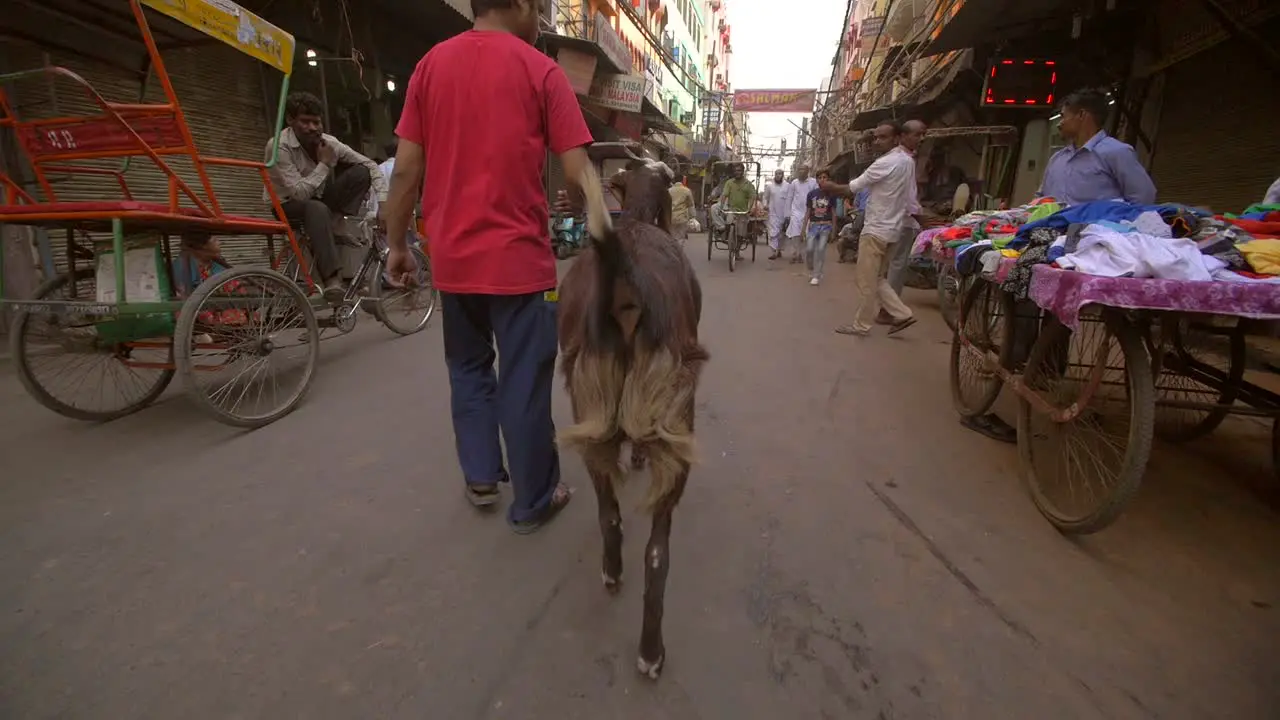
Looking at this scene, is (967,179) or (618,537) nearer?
(618,537)

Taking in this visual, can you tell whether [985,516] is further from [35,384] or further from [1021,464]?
[35,384]

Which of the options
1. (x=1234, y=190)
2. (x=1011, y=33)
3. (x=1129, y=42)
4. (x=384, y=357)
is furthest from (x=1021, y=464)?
(x=1011, y=33)

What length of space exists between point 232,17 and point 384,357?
245 centimetres

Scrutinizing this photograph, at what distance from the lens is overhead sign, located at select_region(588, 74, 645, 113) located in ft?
46.9

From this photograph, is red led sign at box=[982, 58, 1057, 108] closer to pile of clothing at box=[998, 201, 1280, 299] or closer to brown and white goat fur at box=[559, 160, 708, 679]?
pile of clothing at box=[998, 201, 1280, 299]

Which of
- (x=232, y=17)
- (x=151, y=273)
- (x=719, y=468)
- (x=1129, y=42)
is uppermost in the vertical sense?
A: (x=1129, y=42)

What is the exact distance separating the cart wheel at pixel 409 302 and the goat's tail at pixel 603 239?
386 cm

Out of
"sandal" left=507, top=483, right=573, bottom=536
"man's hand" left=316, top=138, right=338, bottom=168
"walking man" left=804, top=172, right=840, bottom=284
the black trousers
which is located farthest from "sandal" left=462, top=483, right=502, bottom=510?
"walking man" left=804, top=172, right=840, bottom=284

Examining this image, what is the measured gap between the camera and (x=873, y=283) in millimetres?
5598

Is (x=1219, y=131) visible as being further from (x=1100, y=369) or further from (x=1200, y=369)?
(x=1100, y=369)

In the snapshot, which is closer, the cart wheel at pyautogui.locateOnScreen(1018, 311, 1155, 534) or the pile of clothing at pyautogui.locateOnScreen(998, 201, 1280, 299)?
the pile of clothing at pyautogui.locateOnScreen(998, 201, 1280, 299)

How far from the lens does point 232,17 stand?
2932 millimetres

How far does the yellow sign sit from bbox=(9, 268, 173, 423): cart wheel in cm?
152

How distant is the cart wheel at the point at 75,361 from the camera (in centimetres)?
296
